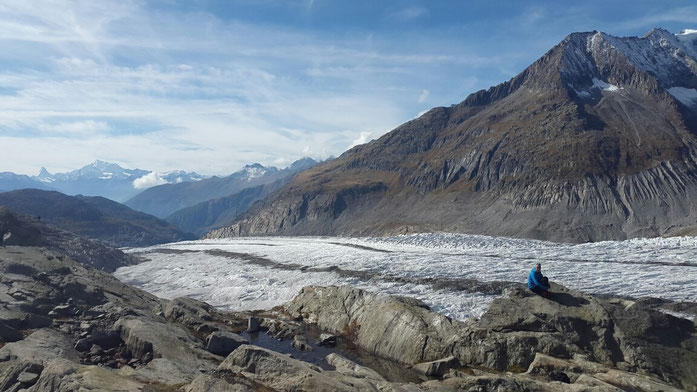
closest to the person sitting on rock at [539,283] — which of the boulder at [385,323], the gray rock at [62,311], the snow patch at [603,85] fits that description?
the boulder at [385,323]

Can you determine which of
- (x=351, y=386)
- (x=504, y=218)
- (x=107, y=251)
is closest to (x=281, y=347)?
(x=351, y=386)

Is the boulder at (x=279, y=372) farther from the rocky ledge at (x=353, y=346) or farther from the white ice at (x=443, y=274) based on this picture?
the white ice at (x=443, y=274)

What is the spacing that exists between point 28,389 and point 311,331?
18.6m

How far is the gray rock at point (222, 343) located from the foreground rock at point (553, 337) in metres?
8.01

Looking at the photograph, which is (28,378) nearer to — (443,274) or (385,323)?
(385,323)

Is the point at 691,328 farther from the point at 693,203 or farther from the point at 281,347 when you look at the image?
the point at 693,203

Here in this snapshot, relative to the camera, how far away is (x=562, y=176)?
449 feet

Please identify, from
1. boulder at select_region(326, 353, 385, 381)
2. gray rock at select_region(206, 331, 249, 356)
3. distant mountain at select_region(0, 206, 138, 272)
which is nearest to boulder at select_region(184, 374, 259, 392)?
boulder at select_region(326, 353, 385, 381)

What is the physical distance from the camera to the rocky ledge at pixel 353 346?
16.3 meters

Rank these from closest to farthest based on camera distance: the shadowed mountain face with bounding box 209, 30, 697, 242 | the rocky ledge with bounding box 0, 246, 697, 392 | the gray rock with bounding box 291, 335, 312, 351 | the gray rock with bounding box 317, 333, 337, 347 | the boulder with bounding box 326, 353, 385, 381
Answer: the rocky ledge with bounding box 0, 246, 697, 392 < the boulder with bounding box 326, 353, 385, 381 < the gray rock with bounding box 291, 335, 312, 351 < the gray rock with bounding box 317, 333, 337, 347 < the shadowed mountain face with bounding box 209, 30, 697, 242

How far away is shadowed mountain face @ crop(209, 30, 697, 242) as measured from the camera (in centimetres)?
11731

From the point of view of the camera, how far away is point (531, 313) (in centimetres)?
2339

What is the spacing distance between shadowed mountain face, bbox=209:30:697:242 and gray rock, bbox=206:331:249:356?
330 feet

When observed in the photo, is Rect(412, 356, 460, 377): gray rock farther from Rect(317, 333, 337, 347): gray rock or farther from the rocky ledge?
Rect(317, 333, 337, 347): gray rock
